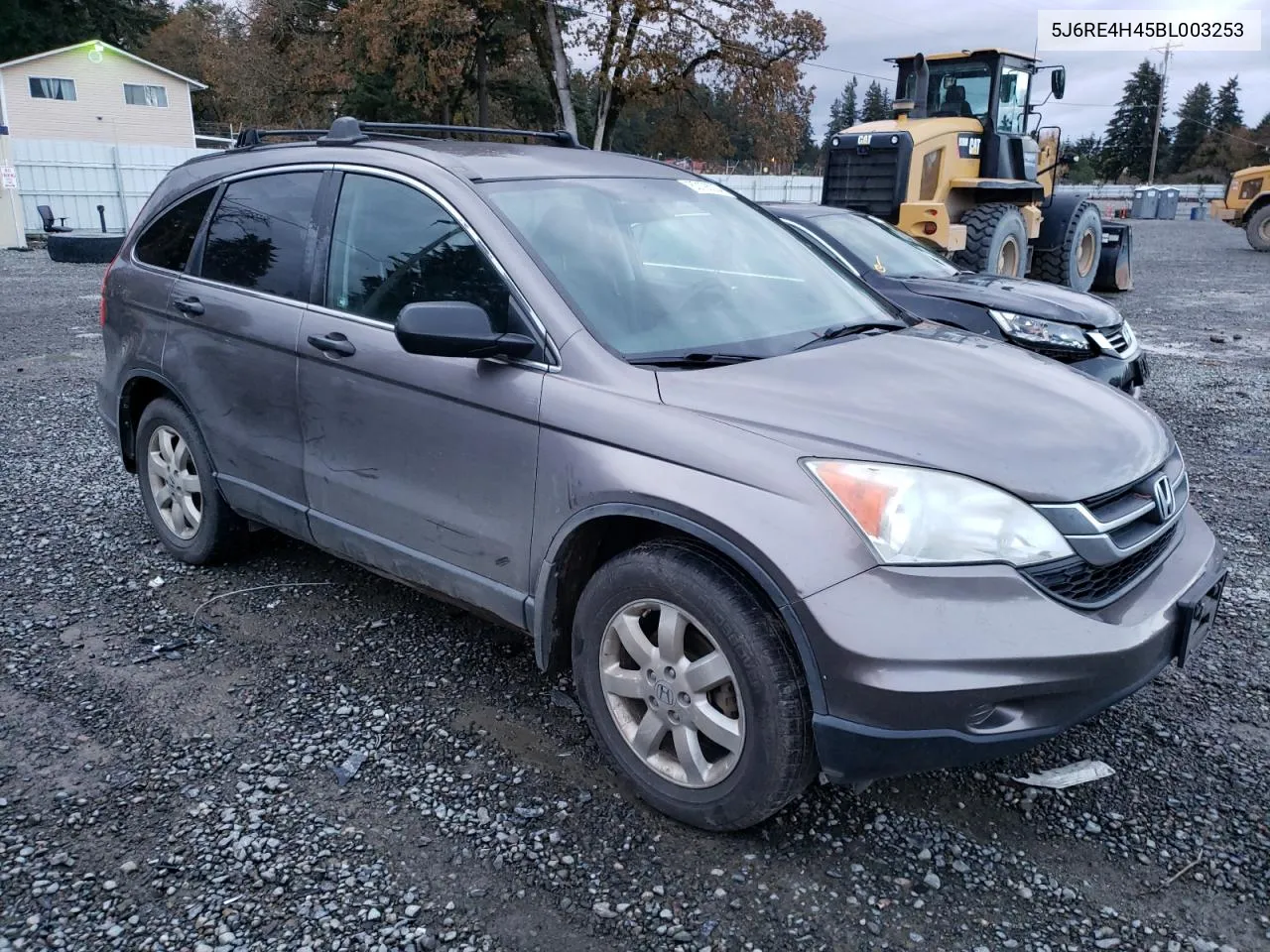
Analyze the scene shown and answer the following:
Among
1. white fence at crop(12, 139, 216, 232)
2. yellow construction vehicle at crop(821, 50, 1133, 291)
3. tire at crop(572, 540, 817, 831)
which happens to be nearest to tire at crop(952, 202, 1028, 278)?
yellow construction vehicle at crop(821, 50, 1133, 291)

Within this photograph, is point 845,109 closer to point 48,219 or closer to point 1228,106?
point 1228,106

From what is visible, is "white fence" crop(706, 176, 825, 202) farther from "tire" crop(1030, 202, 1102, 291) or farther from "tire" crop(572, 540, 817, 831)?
"tire" crop(572, 540, 817, 831)

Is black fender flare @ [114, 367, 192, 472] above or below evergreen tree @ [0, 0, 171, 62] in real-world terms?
below

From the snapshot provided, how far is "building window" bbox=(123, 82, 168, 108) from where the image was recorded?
38750 mm

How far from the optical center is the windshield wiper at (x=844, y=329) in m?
3.32

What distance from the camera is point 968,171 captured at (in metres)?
12.9

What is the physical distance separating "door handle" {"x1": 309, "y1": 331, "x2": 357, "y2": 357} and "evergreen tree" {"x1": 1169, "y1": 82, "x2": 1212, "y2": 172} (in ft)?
333

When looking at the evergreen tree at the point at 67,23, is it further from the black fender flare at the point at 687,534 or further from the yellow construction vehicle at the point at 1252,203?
the black fender flare at the point at 687,534

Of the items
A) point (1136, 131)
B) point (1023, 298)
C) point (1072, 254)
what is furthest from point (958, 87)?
point (1136, 131)

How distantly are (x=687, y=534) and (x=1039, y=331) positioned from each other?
15.9ft

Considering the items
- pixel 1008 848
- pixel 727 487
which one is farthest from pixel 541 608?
pixel 1008 848

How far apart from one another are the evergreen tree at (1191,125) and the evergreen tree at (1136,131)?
1.37 metres

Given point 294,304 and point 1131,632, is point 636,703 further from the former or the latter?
point 294,304

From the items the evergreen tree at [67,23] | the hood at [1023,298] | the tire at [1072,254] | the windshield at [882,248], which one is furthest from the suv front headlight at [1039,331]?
the evergreen tree at [67,23]
